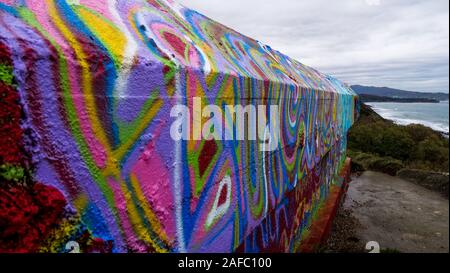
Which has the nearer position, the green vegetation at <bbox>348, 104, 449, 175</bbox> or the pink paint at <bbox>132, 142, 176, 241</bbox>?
the pink paint at <bbox>132, 142, 176, 241</bbox>

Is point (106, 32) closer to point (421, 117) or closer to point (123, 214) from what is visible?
point (123, 214)

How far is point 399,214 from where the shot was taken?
10.7 metres

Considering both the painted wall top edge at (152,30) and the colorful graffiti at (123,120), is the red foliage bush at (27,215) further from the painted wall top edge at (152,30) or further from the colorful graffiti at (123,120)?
the painted wall top edge at (152,30)

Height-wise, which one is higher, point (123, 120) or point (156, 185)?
point (123, 120)

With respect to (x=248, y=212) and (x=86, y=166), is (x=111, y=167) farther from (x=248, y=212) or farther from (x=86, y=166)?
(x=248, y=212)

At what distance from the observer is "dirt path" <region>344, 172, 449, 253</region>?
8180 millimetres

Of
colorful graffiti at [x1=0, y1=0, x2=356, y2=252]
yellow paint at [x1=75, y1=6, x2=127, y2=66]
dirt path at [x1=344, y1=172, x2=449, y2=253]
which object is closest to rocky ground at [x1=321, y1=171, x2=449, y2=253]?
dirt path at [x1=344, y1=172, x2=449, y2=253]

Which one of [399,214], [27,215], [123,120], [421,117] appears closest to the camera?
→ [27,215]

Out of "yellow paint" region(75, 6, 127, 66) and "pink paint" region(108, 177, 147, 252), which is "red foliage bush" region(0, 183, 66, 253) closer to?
"pink paint" region(108, 177, 147, 252)

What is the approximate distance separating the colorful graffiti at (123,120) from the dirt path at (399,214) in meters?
6.92

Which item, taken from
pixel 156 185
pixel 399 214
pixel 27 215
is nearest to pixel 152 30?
pixel 156 185

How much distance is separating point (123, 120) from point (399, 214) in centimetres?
1113

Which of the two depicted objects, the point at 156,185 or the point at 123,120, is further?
the point at 156,185

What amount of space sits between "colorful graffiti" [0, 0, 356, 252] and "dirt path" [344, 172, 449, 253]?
6.92m
